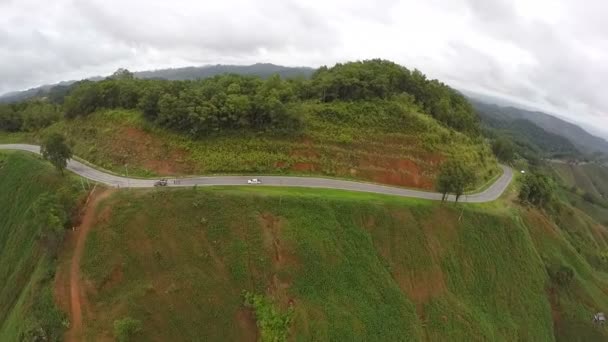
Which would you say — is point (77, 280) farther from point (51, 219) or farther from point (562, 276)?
point (562, 276)

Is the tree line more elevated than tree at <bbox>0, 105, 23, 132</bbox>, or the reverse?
the tree line

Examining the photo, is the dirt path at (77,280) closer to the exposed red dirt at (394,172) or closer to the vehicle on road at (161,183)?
the vehicle on road at (161,183)

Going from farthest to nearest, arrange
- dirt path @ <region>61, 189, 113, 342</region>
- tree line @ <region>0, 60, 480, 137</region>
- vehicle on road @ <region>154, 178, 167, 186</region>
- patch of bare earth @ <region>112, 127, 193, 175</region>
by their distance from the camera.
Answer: tree line @ <region>0, 60, 480, 137</region> < patch of bare earth @ <region>112, 127, 193, 175</region> < vehicle on road @ <region>154, 178, 167, 186</region> < dirt path @ <region>61, 189, 113, 342</region>

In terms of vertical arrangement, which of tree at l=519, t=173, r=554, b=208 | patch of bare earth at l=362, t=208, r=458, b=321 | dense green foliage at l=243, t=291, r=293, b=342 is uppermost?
tree at l=519, t=173, r=554, b=208

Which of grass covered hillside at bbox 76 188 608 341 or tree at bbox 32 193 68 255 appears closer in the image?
grass covered hillside at bbox 76 188 608 341

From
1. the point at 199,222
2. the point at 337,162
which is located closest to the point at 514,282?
the point at 337,162

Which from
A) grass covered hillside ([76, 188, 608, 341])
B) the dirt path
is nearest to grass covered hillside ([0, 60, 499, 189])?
grass covered hillside ([76, 188, 608, 341])

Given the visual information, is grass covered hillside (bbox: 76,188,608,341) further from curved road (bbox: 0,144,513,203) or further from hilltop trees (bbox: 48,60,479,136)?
hilltop trees (bbox: 48,60,479,136)

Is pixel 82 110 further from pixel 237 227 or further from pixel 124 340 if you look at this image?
pixel 124 340
